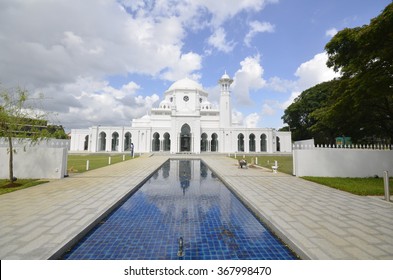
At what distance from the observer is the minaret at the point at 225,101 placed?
41.2m

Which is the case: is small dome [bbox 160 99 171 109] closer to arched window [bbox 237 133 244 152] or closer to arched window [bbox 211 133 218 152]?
arched window [bbox 211 133 218 152]

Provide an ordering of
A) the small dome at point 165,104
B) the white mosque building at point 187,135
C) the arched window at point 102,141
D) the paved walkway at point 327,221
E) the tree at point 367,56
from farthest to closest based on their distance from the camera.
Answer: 1. the small dome at point 165,104
2. the arched window at point 102,141
3. the white mosque building at point 187,135
4. the tree at point 367,56
5. the paved walkway at point 327,221

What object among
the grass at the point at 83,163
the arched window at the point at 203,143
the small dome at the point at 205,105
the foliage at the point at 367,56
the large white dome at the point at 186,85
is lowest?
the grass at the point at 83,163

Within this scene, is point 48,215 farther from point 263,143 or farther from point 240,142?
point 263,143

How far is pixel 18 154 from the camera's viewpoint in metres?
9.48

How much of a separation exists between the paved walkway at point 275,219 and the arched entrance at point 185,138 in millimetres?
31995

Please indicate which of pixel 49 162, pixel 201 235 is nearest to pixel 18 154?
pixel 49 162

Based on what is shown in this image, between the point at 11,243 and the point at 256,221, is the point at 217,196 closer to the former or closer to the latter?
the point at 256,221

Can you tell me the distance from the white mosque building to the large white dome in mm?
660

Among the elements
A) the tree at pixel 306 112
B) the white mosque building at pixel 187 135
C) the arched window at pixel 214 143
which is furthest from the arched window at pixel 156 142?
the tree at pixel 306 112

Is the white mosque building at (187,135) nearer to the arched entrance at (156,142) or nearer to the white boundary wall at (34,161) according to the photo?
the arched entrance at (156,142)

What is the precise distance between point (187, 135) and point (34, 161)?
30156mm

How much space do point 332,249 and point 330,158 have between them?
871 cm

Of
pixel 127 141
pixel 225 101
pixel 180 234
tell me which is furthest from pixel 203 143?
pixel 180 234
